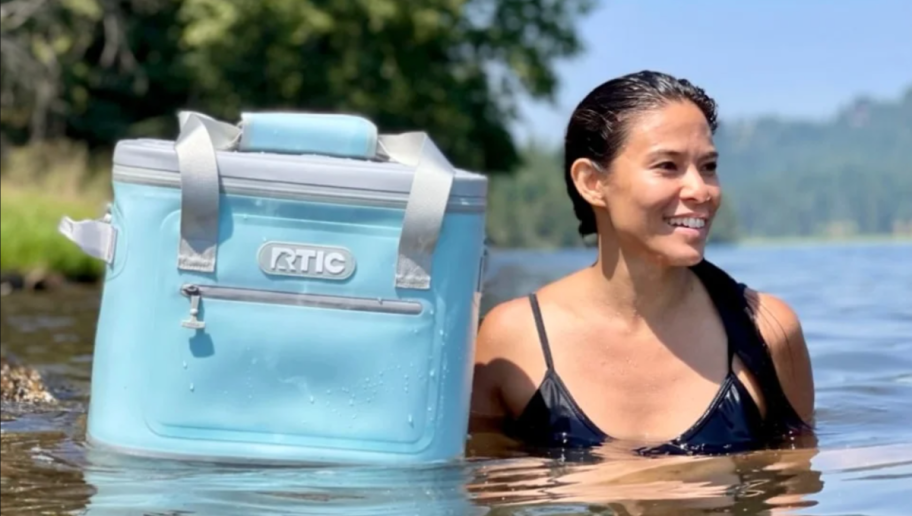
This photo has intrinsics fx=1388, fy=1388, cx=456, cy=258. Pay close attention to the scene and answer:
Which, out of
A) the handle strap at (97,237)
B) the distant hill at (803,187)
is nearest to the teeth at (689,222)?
the handle strap at (97,237)

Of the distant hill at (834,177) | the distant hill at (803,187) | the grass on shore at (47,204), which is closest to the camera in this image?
the grass on shore at (47,204)

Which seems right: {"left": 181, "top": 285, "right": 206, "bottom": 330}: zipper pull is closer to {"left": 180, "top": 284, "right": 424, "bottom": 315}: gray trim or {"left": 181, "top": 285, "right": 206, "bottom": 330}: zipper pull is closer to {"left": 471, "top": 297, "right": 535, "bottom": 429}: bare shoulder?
{"left": 180, "top": 284, "right": 424, "bottom": 315}: gray trim

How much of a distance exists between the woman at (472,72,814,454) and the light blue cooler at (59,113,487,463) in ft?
1.78

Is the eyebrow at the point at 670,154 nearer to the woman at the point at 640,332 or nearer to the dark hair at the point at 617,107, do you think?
the woman at the point at 640,332

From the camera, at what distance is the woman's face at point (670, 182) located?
3.41 metres

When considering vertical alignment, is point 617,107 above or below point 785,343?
above

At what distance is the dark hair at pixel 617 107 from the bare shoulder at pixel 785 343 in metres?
0.51

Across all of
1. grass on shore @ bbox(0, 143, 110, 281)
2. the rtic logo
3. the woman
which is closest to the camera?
the rtic logo

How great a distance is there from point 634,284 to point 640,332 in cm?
14

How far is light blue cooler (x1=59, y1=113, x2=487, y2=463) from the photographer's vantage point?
3080 mm

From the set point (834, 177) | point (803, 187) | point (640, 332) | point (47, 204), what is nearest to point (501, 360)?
point (640, 332)

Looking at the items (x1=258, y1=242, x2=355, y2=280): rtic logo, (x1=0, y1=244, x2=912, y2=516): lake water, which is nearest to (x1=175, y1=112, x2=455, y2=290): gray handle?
(x1=258, y1=242, x2=355, y2=280): rtic logo

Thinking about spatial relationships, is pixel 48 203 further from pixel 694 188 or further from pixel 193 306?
pixel 694 188

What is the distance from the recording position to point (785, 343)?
370 cm
